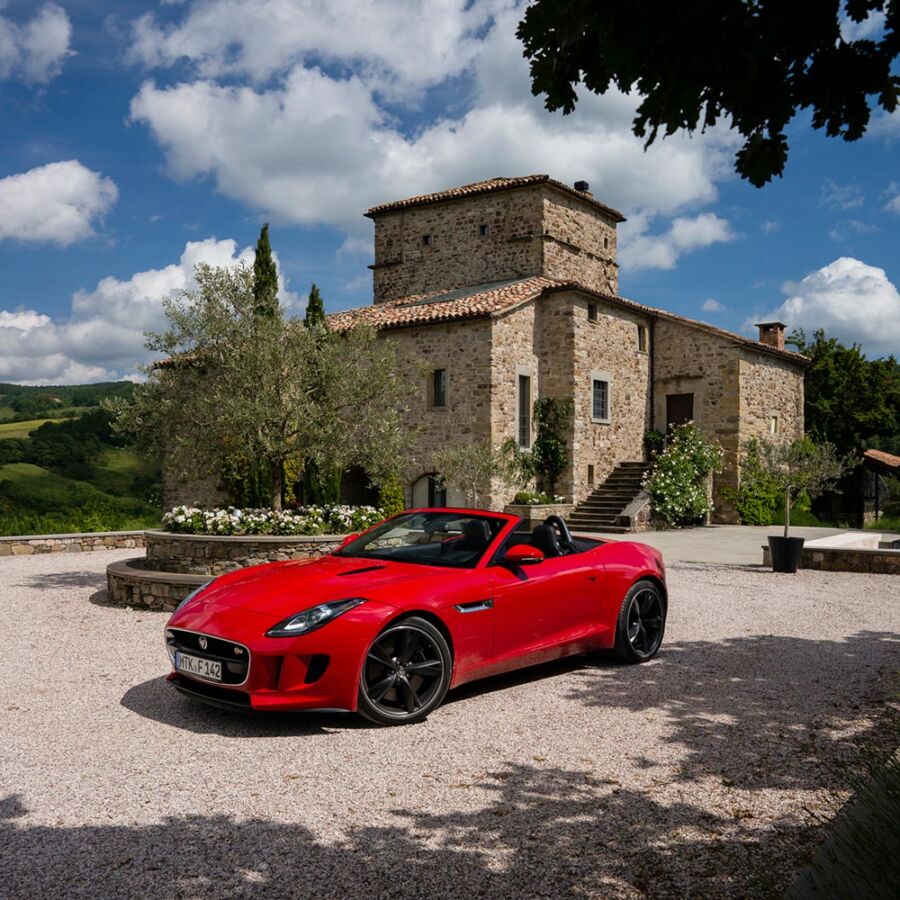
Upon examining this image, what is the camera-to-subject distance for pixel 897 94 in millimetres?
2434

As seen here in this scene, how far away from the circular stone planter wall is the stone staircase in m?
12.4

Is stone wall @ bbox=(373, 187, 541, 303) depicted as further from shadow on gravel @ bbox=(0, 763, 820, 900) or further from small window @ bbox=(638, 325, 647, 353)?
shadow on gravel @ bbox=(0, 763, 820, 900)

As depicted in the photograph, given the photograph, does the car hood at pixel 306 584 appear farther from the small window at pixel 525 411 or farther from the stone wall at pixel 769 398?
the stone wall at pixel 769 398

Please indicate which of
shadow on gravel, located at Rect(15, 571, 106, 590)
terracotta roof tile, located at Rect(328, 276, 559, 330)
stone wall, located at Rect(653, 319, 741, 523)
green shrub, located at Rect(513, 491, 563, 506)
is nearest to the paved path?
stone wall, located at Rect(653, 319, 741, 523)

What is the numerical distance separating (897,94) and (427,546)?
172 inches

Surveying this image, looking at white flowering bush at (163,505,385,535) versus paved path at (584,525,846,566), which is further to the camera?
paved path at (584,525,846,566)

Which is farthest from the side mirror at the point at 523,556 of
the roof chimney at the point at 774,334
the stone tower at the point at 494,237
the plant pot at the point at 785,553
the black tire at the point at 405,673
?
the roof chimney at the point at 774,334

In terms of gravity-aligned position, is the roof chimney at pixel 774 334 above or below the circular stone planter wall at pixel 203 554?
above

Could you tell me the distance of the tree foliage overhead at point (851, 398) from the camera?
34.8m

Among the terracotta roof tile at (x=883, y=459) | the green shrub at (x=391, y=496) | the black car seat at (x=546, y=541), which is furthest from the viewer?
the terracotta roof tile at (x=883, y=459)

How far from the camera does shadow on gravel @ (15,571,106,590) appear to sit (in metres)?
11.2

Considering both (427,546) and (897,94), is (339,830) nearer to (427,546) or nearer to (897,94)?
(427,546)

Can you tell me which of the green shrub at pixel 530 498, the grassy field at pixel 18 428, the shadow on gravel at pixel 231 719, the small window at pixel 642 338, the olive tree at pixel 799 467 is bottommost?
the shadow on gravel at pixel 231 719

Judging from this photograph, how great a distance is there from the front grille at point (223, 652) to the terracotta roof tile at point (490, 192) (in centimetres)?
2319
